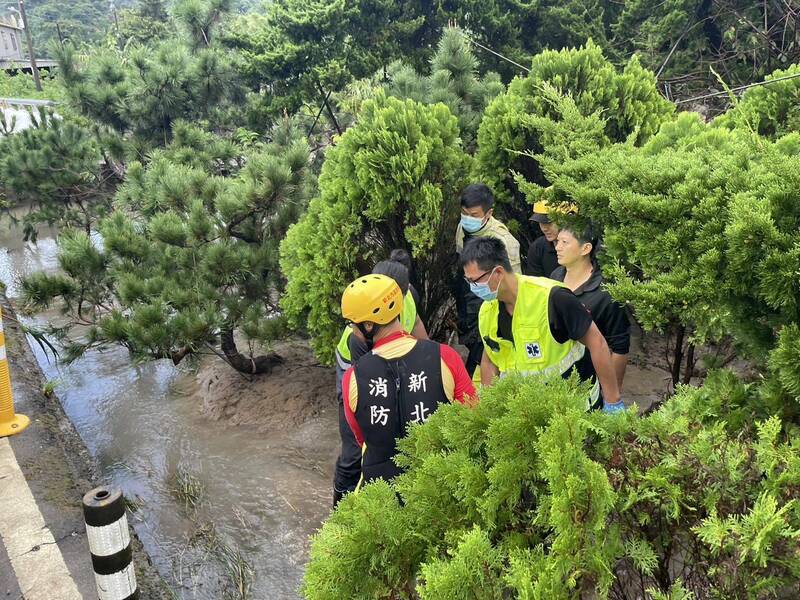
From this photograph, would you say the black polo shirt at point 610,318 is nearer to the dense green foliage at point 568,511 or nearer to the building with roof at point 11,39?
the dense green foliage at point 568,511

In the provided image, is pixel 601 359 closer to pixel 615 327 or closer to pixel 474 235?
pixel 615 327

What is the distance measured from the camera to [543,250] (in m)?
4.11

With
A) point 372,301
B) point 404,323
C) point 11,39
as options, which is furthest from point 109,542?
point 11,39

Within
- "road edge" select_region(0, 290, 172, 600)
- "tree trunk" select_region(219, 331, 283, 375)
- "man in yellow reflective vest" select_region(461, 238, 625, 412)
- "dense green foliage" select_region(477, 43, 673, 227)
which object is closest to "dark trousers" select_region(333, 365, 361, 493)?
"man in yellow reflective vest" select_region(461, 238, 625, 412)

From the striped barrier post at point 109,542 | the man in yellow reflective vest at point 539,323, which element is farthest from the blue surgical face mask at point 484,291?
the striped barrier post at point 109,542

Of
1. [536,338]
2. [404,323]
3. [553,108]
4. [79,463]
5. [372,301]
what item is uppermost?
[553,108]

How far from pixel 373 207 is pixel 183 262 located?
1.78 m

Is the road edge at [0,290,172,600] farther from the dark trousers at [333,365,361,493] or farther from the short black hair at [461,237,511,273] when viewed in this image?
the short black hair at [461,237,511,273]

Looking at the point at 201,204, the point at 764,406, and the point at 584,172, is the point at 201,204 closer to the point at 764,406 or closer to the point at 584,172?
the point at 584,172

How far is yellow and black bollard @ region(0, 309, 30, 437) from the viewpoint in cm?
416

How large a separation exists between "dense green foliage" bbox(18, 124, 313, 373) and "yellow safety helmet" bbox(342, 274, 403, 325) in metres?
2.36

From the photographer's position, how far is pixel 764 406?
1653 millimetres

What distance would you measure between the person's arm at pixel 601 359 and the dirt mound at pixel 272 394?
9.93ft

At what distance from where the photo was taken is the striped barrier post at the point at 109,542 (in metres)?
2.38
